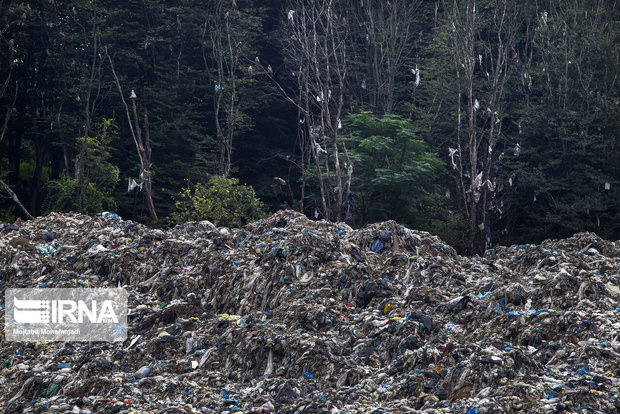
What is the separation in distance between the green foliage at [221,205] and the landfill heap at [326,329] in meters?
6.34

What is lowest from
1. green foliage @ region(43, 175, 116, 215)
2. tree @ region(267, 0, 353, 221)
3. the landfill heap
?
green foliage @ region(43, 175, 116, 215)

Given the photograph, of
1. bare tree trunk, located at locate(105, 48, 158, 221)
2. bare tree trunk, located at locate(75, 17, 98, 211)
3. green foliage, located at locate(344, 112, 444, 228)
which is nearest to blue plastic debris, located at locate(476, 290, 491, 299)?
green foliage, located at locate(344, 112, 444, 228)

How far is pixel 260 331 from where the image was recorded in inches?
227

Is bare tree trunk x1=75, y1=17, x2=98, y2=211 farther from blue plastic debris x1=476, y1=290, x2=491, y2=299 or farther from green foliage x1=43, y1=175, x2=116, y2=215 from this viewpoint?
blue plastic debris x1=476, y1=290, x2=491, y2=299

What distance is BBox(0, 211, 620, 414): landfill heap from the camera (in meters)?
4.69

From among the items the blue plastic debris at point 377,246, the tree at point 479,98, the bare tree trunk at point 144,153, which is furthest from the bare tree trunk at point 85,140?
the blue plastic debris at point 377,246

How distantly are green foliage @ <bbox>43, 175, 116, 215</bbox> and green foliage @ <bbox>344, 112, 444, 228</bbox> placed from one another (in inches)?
237

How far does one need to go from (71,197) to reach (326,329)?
12.6 metres

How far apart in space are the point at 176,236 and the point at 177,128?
10.9m

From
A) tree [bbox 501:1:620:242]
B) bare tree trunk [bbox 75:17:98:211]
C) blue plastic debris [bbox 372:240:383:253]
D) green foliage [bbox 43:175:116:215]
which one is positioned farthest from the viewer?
green foliage [bbox 43:175:116:215]

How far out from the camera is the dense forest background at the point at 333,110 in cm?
1627

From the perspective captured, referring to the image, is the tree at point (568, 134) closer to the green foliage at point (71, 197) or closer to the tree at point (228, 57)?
the tree at point (228, 57)

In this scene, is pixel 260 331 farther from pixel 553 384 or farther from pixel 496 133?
pixel 496 133

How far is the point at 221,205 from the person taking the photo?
1566 cm
